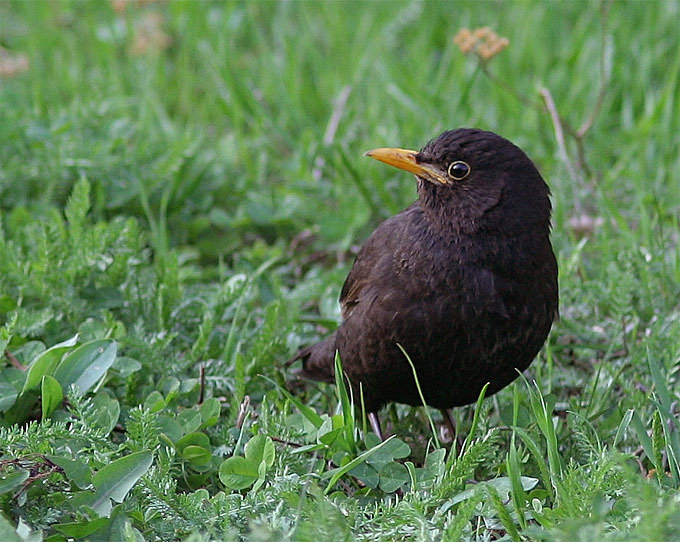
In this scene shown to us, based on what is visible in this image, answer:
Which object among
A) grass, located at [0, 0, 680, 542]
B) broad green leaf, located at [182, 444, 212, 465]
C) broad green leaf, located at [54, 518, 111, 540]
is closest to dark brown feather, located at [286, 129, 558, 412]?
grass, located at [0, 0, 680, 542]

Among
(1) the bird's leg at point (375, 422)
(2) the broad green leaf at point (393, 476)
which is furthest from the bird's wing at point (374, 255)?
(2) the broad green leaf at point (393, 476)

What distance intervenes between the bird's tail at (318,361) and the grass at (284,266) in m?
0.12

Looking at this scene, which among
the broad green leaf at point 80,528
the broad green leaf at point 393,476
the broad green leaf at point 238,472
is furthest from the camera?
the broad green leaf at point 393,476

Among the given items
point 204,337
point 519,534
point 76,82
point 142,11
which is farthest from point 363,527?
point 142,11

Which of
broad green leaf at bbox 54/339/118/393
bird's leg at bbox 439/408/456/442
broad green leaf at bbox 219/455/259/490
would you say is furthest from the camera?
bird's leg at bbox 439/408/456/442

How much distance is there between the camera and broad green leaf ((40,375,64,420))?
3551mm

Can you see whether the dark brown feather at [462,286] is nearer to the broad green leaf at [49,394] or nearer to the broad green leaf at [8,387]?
the broad green leaf at [49,394]

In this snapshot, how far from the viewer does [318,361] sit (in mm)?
4168

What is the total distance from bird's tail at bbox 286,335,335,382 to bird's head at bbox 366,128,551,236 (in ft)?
2.44

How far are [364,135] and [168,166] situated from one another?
1.44 m

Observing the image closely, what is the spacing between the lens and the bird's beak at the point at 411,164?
3.76 meters

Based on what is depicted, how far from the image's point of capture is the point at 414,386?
3.74m

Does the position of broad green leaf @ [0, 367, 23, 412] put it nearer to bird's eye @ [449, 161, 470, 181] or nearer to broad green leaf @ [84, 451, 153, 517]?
broad green leaf @ [84, 451, 153, 517]

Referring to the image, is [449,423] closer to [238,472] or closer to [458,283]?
[458,283]
